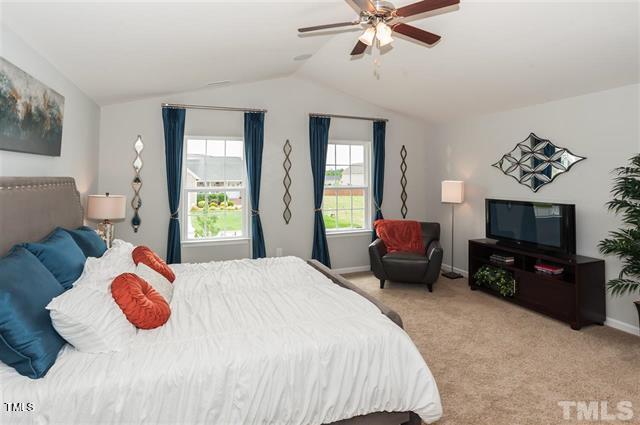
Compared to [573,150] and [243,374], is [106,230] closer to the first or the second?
[243,374]

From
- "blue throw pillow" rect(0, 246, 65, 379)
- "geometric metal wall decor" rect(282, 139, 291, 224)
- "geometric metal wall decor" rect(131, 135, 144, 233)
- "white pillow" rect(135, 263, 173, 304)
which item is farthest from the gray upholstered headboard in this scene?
"geometric metal wall decor" rect(282, 139, 291, 224)

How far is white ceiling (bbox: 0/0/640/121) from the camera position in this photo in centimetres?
225

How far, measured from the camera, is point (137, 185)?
446cm

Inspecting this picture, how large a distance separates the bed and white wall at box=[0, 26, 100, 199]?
0.56 ft

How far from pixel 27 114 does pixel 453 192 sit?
188 inches

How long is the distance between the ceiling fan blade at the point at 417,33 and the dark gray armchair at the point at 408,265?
2765mm

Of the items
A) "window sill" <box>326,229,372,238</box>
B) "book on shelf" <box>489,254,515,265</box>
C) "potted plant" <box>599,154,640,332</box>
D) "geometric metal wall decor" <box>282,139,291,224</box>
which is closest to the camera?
"potted plant" <box>599,154,640,332</box>

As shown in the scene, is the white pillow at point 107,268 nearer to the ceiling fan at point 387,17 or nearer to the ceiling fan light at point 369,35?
the ceiling fan at point 387,17

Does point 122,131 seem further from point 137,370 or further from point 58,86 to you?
point 137,370

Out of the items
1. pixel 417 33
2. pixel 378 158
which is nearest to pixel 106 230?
pixel 417 33

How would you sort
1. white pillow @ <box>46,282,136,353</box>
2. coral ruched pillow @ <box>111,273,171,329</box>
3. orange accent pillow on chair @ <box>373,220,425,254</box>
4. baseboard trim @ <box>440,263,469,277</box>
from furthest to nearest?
baseboard trim @ <box>440,263,469,277</box> → orange accent pillow on chair @ <box>373,220,425,254</box> → coral ruched pillow @ <box>111,273,171,329</box> → white pillow @ <box>46,282,136,353</box>

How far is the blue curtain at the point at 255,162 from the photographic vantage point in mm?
4809

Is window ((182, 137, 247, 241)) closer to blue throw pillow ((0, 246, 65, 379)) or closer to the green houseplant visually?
blue throw pillow ((0, 246, 65, 379))

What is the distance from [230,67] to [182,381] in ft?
10.8
